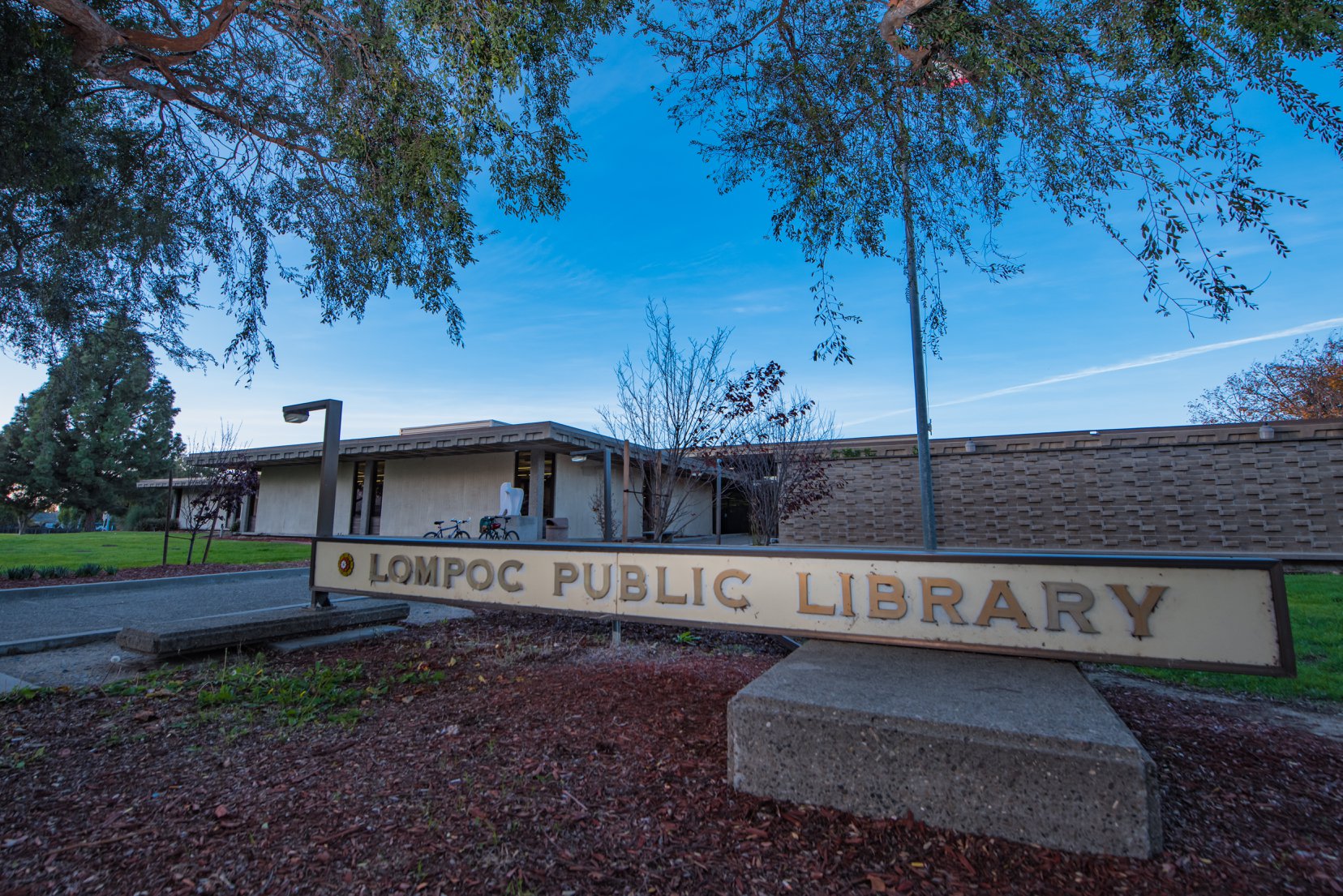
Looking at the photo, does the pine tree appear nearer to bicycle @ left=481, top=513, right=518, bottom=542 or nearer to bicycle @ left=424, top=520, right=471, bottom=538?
bicycle @ left=424, top=520, right=471, bottom=538

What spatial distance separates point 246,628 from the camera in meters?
4.93

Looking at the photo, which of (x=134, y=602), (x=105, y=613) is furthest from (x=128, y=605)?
(x=105, y=613)

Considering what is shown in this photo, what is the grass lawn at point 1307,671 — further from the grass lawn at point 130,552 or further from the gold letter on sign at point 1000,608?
the grass lawn at point 130,552

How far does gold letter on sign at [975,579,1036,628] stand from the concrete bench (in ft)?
16.2

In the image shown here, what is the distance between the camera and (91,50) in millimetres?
5867

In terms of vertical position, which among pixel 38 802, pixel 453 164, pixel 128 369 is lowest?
pixel 38 802

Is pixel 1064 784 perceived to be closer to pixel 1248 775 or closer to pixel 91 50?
pixel 1248 775

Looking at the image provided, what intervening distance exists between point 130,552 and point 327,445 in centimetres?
1337

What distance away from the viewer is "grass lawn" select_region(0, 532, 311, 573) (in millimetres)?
12633

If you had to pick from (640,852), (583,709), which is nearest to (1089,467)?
(583,709)

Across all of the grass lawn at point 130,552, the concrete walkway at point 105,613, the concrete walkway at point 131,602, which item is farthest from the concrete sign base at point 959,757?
the grass lawn at point 130,552

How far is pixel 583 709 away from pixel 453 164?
14.3ft

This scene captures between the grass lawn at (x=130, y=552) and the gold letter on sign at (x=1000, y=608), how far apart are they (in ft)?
43.9

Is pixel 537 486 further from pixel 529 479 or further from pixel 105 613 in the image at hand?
pixel 105 613
